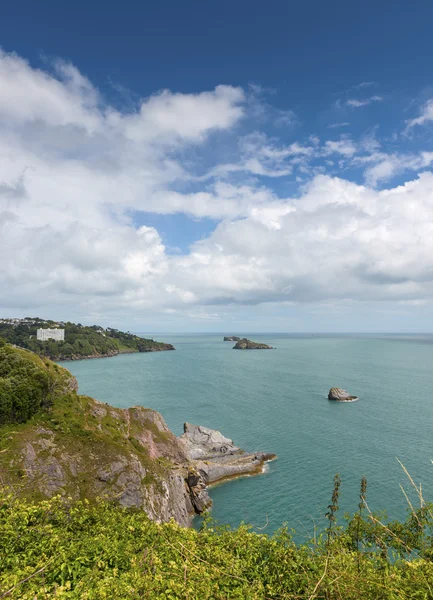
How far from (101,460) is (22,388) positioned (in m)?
13.2

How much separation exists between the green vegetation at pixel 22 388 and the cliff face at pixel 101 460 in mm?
589

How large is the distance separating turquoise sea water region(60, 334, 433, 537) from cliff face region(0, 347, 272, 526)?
5.91 m

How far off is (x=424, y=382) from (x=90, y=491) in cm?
12900

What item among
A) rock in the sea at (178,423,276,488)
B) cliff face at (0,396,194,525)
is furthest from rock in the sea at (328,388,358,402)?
cliff face at (0,396,194,525)

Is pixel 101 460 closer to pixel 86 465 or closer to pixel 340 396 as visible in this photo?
pixel 86 465

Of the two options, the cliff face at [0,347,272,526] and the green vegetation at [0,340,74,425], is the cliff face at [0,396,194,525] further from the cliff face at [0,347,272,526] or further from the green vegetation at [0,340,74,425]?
the green vegetation at [0,340,74,425]

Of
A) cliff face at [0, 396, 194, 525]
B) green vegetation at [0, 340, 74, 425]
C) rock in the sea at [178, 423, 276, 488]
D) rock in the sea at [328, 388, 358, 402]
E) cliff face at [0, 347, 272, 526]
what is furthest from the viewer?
rock in the sea at [328, 388, 358, 402]

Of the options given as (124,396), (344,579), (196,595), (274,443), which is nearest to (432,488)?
(274,443)

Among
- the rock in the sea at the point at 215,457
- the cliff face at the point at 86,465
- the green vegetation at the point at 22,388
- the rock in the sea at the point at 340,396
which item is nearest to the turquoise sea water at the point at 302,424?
the rock in the sea at the point at 215,457

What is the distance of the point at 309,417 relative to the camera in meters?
79.3

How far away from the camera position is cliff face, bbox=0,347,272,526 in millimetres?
30192

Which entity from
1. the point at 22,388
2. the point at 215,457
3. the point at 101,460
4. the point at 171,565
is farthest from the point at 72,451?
the point at 215,457

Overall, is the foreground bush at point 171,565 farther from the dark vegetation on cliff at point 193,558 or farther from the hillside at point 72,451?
the hillside at point 72,451

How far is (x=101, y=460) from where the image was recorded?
3381cm
